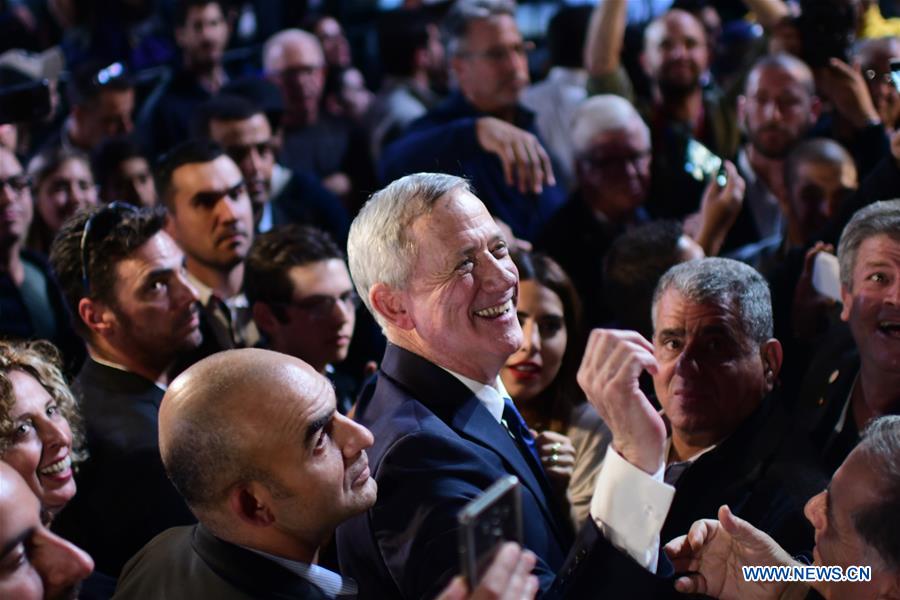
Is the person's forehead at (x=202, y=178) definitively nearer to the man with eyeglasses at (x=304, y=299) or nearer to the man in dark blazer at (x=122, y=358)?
the man with eyeglasses at (x=304, y=299)

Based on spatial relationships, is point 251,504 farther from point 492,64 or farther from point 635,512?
point 492,64

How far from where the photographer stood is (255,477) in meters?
2.07

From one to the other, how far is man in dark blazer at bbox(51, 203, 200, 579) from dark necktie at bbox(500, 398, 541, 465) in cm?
84

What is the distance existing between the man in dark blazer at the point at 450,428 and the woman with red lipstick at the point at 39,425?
69 cm

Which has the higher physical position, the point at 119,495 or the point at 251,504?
the point at 251,504

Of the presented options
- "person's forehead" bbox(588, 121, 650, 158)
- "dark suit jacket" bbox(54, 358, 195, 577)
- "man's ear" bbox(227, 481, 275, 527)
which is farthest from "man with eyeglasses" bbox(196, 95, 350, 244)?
"man's ear" bbox(227, 481, 275, 527)

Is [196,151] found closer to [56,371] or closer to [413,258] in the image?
[56,371]

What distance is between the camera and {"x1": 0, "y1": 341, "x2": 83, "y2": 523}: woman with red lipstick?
2533mm

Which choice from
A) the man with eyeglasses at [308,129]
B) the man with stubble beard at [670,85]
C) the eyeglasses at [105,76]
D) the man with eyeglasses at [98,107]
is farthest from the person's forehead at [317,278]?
the eyeglasses at [105,76]

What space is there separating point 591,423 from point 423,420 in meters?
1.05

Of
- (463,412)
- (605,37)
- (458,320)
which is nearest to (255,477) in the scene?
(463,412)

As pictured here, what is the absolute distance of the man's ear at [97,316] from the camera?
3203 mm

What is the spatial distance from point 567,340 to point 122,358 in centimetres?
123

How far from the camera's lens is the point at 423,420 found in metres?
2.23
